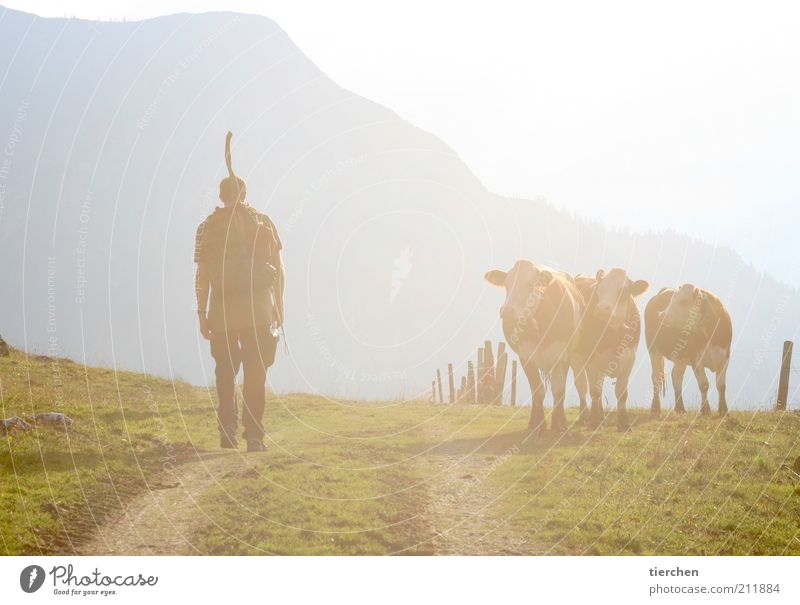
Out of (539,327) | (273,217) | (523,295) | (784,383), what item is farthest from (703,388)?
(273,217)

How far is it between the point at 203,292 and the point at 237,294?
1.50ft

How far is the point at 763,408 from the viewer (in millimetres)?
17094

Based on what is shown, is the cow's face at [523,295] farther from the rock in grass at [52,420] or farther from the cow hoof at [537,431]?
the rock in grass at [52,420]

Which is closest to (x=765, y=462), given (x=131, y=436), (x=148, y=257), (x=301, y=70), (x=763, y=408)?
(x=763, y=408)

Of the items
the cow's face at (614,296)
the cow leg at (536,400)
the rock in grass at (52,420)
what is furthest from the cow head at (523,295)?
the rock in grass at (52,420)

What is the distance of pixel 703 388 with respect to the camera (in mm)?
16219

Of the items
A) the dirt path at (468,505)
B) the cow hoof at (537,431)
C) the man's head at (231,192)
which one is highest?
the man's head at (231,192)

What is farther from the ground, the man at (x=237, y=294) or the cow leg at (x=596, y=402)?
the man at (x=237, y=294)

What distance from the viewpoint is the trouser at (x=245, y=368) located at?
10773 mm

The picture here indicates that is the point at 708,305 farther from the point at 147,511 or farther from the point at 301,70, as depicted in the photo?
the point at 301,70

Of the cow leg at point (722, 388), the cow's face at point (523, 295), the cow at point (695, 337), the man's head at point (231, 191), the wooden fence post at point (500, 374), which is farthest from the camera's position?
the wooden fence post at point (500, 374)

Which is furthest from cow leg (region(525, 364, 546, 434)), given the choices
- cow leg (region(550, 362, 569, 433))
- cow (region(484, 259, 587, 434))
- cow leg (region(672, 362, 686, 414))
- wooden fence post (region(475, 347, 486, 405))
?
wooden fence post (region(475, 347, 486, 405))

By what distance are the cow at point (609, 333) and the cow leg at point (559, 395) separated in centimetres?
103

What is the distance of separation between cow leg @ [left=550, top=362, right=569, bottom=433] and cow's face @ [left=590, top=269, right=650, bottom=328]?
1.37m
